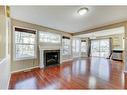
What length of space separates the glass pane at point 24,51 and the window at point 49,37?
83 centimetres

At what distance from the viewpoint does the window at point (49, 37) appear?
20.5 ft

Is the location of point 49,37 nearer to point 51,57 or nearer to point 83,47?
point 51,57

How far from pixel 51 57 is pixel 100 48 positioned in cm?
654

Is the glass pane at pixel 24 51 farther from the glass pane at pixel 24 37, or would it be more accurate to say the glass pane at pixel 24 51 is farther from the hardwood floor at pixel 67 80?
the hardwood floor at pixel 67 80

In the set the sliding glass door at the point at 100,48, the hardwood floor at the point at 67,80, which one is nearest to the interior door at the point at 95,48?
the sliding glass door at the point at 100,48

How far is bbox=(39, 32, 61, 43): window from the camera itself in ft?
20.5

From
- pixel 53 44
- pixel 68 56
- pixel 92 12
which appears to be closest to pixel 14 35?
pixel 53 44

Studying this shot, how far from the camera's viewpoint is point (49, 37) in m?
6.92

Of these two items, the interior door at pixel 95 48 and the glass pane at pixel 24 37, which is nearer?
the glass pane at pixel 24 37

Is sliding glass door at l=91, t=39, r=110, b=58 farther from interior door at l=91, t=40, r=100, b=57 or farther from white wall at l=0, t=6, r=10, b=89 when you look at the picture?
white wall at l=0, t=6, r=10, b=89

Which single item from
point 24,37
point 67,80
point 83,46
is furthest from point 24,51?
point 83,46

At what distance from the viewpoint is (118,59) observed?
354 inches

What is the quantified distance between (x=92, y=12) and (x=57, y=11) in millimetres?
1476

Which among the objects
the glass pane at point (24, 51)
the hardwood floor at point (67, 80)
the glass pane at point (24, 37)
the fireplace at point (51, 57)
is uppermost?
the glass pane at point (24, 37)
